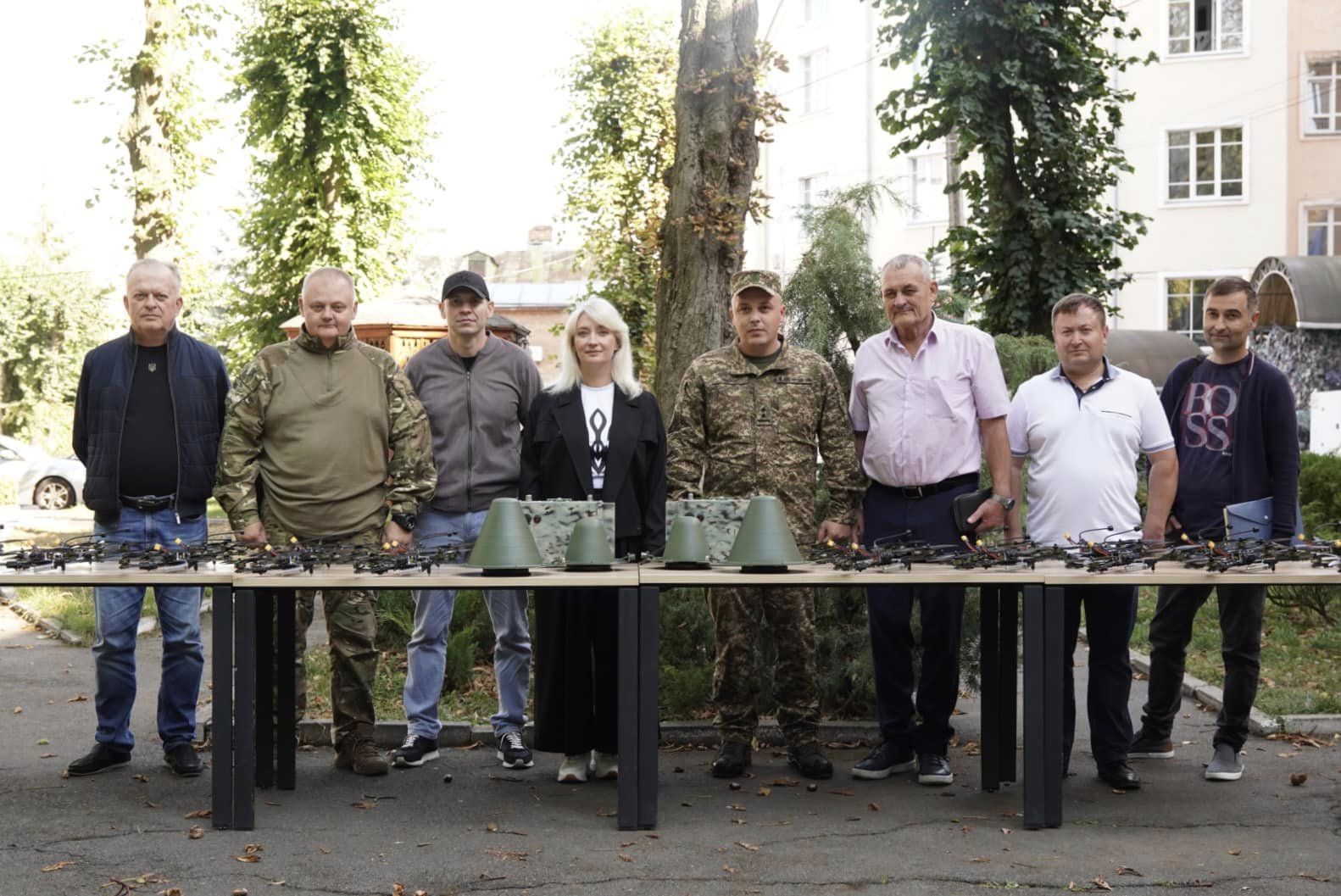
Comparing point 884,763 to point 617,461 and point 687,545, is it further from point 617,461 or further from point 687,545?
point 617,461

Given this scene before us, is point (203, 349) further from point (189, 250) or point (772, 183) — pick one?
point (772, 183)

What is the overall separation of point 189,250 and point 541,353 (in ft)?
181

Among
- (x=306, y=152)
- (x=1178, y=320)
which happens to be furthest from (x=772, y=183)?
(x=306, y=152)

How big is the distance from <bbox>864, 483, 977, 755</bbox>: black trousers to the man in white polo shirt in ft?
1.09

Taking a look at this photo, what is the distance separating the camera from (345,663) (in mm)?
6395

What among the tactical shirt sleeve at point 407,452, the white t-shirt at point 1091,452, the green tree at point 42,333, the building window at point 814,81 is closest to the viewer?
the white t-shirt at point 1091,452

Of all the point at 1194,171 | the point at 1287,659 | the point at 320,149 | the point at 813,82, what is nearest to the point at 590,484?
the point at 1287,659

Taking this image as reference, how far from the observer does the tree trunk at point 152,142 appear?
17391 millimetres

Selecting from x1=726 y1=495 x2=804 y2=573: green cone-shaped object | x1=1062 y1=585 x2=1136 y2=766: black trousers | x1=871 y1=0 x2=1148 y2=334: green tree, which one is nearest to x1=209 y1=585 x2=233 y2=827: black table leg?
x1=726 y1=495 x2=804 y2=573: green cone-shaped object

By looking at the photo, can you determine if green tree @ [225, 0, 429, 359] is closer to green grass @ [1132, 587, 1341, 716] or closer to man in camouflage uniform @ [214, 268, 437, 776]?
green grass @ [1132, 587, 1341, 716]

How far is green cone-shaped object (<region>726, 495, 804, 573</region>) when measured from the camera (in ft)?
17.7

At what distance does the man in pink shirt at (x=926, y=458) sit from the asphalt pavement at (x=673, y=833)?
411 millimetres

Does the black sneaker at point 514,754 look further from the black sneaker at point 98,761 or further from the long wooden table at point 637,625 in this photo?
the black sneaker at point 98,761

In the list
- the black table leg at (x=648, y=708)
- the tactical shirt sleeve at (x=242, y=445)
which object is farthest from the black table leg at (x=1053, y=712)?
the tactical shirt sleeve at (x=242, y=445)
